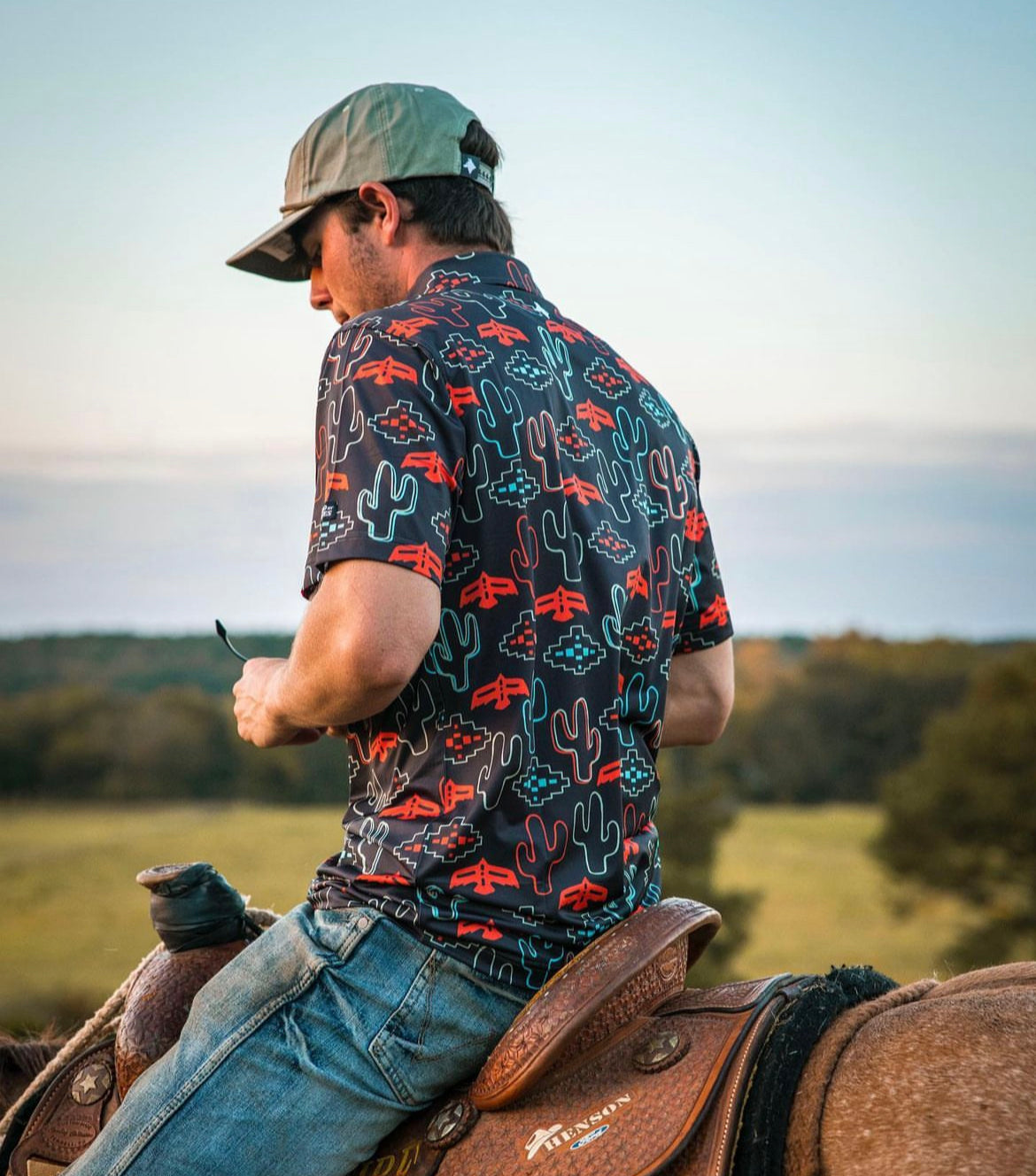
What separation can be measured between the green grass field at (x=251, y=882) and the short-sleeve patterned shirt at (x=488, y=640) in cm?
2443

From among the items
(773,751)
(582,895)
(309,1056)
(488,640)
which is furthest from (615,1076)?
(773,751)

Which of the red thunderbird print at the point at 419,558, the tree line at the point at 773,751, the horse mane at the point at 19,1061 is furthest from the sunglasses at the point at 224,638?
the tree line at the point at 773,751

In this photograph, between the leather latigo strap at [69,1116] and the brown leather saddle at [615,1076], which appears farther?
the leather latigo strap at [69,1116]

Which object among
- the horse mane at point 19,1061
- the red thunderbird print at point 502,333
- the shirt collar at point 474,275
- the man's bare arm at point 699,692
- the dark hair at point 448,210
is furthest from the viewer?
the horse mane at point 19,1061

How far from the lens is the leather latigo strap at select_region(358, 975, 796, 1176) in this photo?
6.50 feet

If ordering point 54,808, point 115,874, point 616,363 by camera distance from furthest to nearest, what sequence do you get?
point 115,874
point 54,808
point 616,363

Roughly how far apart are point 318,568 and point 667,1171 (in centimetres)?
125

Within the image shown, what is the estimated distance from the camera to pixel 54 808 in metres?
36.4

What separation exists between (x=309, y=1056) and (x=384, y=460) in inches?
44.2

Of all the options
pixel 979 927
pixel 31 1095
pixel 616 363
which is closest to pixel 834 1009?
pixel 616 363

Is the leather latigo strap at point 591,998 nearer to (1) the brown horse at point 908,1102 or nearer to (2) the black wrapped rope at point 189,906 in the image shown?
(1) the brown horse at point 908,1102

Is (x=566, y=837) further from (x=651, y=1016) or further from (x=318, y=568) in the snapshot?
(x=318, y=568)

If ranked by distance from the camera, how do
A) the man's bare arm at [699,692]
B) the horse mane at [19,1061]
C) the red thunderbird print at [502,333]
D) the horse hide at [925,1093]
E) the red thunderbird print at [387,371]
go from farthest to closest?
the horse mane at [19,1061] → the man's bare arm at [699,692] → the red thunderbird print at [502,333] → the red thunderbird print at [387,371] → the horse hide at [925,1093]

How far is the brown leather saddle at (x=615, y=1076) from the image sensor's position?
200 centimetres
